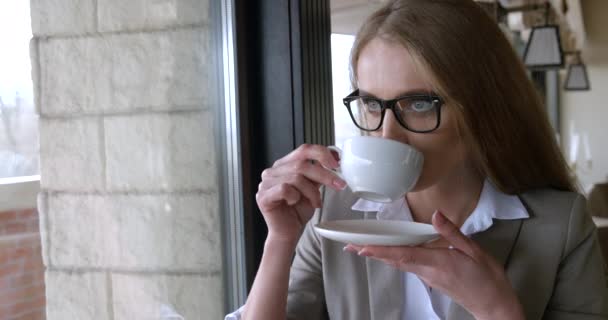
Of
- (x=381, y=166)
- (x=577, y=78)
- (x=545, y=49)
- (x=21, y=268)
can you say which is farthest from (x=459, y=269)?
(x=577, y=78)

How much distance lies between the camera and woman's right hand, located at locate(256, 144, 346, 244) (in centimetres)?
96

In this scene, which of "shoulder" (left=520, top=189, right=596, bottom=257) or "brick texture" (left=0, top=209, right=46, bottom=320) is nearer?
"brick texture" (left=0, top=209, right=46, bottom=320)

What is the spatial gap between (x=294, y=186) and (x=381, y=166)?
6.9 inches

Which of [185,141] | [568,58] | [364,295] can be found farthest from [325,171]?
[568,58]

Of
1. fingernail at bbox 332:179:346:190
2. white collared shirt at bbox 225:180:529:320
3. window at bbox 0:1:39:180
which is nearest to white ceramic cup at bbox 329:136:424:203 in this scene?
fingernail at bbox 332:179:346:190

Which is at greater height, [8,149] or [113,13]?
[113,13]

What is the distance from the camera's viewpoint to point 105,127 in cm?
116

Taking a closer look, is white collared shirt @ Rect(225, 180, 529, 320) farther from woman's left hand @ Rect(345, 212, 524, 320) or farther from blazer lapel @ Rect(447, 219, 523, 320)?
woman's left hand @ Rect(345, 212, 524, 320)

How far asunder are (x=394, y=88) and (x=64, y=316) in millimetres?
683

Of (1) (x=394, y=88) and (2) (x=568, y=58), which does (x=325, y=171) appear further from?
(2) (x=568, y=58)

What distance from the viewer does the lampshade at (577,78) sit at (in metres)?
7.35

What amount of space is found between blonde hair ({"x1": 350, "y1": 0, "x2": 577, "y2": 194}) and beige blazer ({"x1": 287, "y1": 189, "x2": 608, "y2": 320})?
61mm

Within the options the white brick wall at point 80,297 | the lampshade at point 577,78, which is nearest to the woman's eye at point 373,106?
the white brick wall at point 80,297

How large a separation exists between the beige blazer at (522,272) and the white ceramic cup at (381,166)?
25cm
